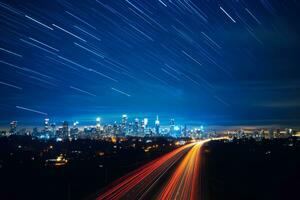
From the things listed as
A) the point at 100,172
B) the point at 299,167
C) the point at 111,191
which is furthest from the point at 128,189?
the point at 299,167

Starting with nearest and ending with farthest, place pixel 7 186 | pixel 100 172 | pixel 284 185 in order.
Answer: pixel 7 186
pixel 284 185
pixel 100 172

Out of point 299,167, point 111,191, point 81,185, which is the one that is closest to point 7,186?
point 81,185

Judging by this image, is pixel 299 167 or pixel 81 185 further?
pixel 299 167

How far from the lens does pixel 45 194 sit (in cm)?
2714

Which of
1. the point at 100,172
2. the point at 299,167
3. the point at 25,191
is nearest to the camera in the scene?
the point at 25,191

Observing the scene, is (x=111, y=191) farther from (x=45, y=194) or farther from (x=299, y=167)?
(x=299, y=167)

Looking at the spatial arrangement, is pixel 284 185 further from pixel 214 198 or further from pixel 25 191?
pixel 25 191

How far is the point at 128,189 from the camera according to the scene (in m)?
29.2

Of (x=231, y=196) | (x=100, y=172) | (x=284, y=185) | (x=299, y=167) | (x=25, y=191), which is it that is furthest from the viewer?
(x=299, y=167)

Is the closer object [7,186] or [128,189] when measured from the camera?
[128,189]

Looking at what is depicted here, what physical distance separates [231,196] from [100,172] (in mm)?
20311

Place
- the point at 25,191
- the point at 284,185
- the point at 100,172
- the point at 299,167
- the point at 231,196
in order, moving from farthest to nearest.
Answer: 1. the point at 299,167
2. the point at 100,172
3. the point at 284,185
4. the point at 25,191
5. the point at 231,196

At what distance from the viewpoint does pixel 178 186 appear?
3031 cm

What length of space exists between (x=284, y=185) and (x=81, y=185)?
18011 millimetres
